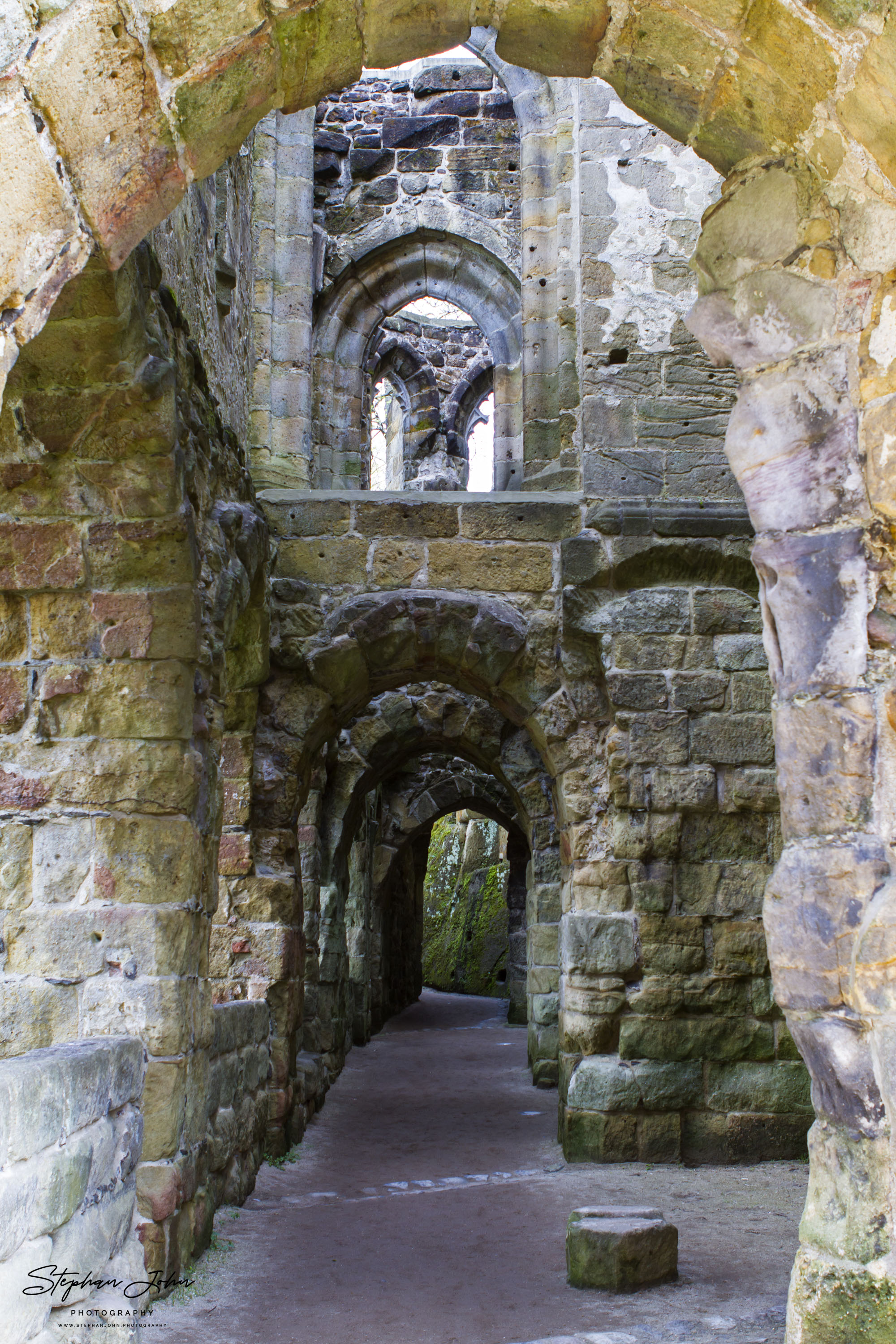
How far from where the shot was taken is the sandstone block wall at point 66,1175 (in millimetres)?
1595

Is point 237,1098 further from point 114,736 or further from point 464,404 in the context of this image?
point 464,404

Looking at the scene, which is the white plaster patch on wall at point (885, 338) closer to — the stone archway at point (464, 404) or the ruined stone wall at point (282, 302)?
the ruined stone wall at point (282, 302)

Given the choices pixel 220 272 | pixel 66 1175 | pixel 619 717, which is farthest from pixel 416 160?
pixel 66 1175

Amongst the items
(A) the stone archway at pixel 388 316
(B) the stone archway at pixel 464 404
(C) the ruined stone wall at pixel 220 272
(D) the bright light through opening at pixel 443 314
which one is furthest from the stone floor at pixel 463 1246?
(D) the bright light through opening at pixel 443 314

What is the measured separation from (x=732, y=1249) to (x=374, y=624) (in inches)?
119

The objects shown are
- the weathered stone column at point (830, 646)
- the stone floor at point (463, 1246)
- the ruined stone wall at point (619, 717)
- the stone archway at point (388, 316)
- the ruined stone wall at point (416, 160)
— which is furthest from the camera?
the ruined stone wall at point (416, 160)

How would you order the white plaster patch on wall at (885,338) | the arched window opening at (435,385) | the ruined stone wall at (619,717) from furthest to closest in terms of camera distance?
the arched window opening at (435,385), the ruined stone wall at (619,717), the white plaster patch on wall at (885,338)

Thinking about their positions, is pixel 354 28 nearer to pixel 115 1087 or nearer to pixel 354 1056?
pixel 115 1087

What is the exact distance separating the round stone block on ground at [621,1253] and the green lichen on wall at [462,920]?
41.3 feet

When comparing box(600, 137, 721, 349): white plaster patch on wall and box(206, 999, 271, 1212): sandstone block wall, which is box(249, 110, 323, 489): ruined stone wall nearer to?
box(600, 137, 721, 349): white plaster patch on wall

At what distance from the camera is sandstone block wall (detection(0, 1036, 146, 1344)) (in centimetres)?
159

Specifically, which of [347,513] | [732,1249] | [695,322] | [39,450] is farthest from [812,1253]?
[347,513]

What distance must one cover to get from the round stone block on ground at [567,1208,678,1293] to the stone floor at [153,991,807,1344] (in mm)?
44

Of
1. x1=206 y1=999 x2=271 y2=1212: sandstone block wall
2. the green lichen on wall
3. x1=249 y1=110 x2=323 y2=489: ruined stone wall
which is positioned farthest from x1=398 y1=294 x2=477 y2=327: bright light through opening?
x1=206 y1=999 x2=271 y2=1212: sandstone block wall
